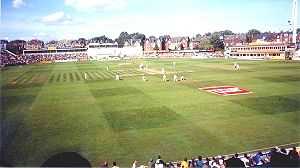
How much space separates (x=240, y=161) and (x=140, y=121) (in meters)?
3.27

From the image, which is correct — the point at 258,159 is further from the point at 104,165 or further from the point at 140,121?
the point at 140,121

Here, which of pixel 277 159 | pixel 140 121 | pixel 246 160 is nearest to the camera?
pixel 246 160

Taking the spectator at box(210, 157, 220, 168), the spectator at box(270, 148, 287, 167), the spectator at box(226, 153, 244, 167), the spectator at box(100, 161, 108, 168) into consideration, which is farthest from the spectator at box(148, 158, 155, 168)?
the spectator at box(270, 148, 287, 167)

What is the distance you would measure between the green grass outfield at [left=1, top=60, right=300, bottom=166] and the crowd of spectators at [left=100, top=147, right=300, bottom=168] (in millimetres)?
245

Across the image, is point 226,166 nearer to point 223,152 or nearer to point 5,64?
point 223,152

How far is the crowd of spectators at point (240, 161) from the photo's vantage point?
735 cm

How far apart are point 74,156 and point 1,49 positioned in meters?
3.42

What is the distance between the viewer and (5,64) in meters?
10.3

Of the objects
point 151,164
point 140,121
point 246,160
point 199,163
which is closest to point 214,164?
point 199,163

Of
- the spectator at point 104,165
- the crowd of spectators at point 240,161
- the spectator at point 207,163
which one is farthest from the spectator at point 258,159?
the spectator at point 104,165

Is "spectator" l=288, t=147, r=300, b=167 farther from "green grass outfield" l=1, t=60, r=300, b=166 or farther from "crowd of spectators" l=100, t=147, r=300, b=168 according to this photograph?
"green grass outfield" l=1, t=60, r=300, b=166

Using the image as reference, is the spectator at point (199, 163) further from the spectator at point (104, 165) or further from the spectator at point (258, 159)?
the spectator at point (104, 165)

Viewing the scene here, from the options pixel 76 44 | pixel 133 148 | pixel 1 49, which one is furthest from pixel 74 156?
pixel 76 44

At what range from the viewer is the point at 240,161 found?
736 centimetres
